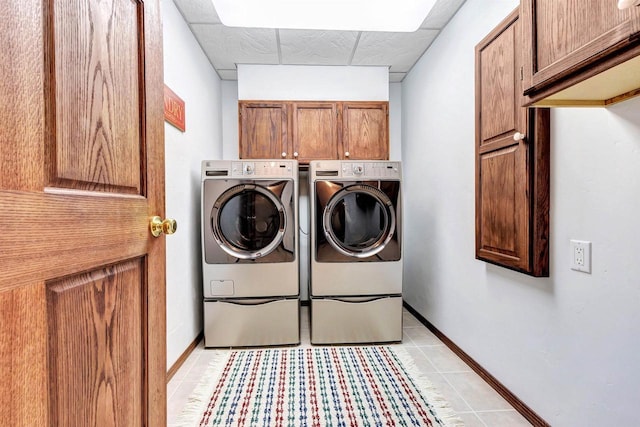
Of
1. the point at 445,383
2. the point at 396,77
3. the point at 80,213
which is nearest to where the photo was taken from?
the point at 80,213

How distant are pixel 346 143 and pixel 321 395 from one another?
205 centimetres

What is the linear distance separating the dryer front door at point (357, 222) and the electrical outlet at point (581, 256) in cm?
125

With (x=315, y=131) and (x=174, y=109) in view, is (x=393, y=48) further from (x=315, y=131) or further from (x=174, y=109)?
(x=174, y=109)

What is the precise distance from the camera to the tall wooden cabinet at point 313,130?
2971 millimetres

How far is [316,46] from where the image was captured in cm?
273

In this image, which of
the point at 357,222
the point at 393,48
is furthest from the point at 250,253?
the point at 393,48

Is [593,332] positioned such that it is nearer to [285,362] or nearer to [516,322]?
[516,322]

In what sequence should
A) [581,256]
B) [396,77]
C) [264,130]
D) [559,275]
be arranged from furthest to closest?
[396,77], [264,130], [559,275], [581,256]

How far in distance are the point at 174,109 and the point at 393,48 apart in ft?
6.09

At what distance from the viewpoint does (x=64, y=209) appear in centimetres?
64

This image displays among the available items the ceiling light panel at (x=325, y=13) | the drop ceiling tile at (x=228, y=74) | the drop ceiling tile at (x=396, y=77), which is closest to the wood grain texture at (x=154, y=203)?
the ceiling light panel at (x=325, y=13)

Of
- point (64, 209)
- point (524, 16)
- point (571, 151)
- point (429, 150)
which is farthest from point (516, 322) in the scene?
point (64, 209)

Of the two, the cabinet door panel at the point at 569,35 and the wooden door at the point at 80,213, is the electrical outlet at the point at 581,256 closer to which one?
the cabinet door panel at the point at 569,35

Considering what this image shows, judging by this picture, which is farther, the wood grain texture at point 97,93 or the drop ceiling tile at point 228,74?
the drop ceiling tile at point 228,74
